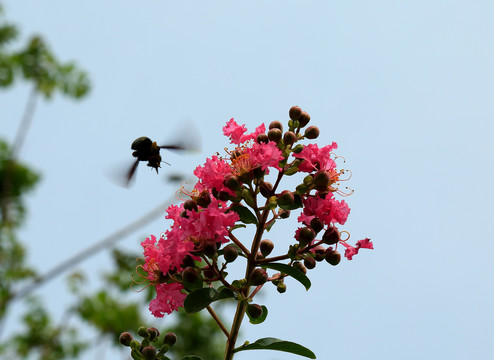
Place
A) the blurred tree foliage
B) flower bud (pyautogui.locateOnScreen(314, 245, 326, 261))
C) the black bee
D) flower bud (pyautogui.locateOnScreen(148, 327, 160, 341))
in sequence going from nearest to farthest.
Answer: flower bud (pyautogui.locateOnScreen(314, 245, 326, 261)), flower bud (pyautogui.locateOnScreen(148, 327, 160, 341)), the black bee, the blurred tree foliage

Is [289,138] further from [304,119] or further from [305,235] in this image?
[305,235]

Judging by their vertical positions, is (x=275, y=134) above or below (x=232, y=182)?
above

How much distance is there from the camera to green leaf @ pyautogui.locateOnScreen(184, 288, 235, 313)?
181 cm

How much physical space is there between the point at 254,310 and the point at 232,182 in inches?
18.7

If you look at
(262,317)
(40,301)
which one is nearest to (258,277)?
(262,317)

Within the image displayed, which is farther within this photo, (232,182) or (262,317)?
(262,317)

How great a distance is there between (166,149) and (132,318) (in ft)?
33.8

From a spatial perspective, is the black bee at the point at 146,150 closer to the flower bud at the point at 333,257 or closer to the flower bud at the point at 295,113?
the flower bud at the point at 295,113

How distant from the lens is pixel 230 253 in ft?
6.07

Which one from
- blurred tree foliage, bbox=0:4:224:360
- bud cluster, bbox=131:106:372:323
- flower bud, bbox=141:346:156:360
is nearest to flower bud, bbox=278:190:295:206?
bud cluster, bbox=131:106:372:323

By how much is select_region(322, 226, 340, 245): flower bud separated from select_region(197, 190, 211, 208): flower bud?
0.46 m

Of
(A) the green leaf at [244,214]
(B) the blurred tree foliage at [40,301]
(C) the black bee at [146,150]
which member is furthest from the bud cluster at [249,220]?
(B) the blurred tree foliage at [40,301]

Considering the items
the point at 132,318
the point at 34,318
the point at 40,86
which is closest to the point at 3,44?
the point at 40,86

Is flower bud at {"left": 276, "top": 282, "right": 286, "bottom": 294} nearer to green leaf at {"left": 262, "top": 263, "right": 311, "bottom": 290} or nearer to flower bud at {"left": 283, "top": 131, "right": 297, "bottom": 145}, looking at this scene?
green leaf at {"left": 262, "top": 263, "right": 311, "bottom": 290}
